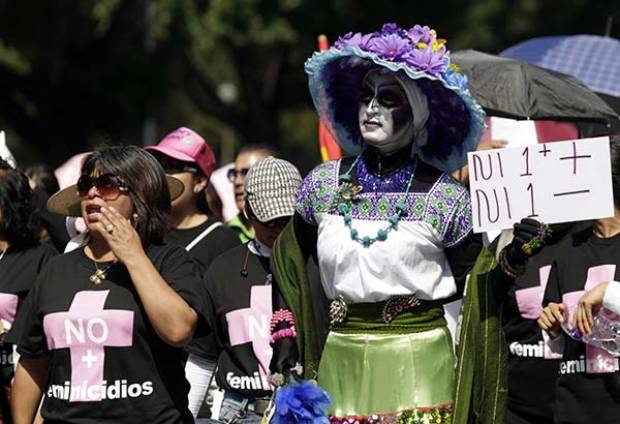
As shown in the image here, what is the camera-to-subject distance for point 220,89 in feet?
113

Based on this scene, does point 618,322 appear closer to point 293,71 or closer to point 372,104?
point 372,104

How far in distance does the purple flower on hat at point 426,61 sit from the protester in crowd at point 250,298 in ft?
4.06

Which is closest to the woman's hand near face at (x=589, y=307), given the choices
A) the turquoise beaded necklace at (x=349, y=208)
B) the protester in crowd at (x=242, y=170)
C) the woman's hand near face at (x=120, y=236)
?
the turquoise beaded necklace at (x=349, y=208)

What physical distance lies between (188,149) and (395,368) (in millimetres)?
2989

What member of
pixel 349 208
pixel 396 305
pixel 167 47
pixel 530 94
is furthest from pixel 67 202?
pixel 167 47

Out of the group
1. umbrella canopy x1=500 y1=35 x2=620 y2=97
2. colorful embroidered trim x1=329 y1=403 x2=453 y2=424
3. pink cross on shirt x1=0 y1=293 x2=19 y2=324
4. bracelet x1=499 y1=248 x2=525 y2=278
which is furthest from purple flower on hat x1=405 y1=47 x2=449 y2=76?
umbrella canopy x1=500 y1=35 x2=620 y2=97

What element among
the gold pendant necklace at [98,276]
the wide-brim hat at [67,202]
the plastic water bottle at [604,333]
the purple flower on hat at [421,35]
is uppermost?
the purple flower on hat at [421,35]

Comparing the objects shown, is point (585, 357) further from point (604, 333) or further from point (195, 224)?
point (195, 224)

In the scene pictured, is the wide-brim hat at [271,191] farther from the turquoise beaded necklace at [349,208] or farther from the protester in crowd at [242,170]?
the protester in crowd at [242,170]

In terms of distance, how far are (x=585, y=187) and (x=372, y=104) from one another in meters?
0.84

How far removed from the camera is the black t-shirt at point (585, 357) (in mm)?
6004

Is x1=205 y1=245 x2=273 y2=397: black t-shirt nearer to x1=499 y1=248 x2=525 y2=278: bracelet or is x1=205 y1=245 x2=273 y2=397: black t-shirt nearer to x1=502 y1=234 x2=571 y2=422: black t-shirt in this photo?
x1=502 y1=234 x2=571 y2=422: black t-shirt

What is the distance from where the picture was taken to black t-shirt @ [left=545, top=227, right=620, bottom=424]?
600 centimetres

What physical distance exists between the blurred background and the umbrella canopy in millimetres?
9284
